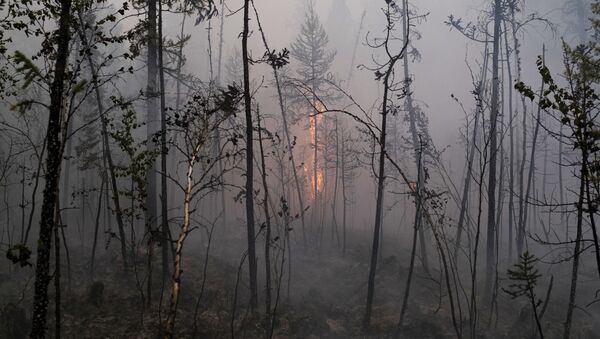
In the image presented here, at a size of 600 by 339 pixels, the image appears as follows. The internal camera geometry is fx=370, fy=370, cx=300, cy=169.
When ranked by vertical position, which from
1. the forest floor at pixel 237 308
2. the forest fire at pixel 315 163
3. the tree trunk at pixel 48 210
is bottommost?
the forest floor at pixel 237 308

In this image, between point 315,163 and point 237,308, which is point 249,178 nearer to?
point 237,308

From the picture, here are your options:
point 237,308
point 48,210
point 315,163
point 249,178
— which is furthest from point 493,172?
point 315,163

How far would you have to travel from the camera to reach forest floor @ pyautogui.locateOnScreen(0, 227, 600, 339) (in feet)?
34.8

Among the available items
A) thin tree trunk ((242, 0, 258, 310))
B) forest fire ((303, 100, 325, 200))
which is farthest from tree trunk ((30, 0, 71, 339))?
forest fire ((303, 100, 325, 200))

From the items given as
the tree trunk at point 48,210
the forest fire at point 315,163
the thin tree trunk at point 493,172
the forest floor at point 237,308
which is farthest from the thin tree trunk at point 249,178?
the forest fire at point 315,163

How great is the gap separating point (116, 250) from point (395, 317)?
12063mm

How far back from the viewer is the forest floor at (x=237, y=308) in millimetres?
10617

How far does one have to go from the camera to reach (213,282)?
48.3ft

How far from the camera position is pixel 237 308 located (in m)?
13.2

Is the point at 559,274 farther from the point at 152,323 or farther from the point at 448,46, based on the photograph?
the point at 448,46

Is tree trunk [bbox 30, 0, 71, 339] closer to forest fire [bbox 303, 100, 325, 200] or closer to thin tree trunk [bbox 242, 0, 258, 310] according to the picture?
thin tree trunk [bbox 242, 0, 258, 310]

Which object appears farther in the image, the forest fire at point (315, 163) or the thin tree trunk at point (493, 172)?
the forest fire at point (315, 163)

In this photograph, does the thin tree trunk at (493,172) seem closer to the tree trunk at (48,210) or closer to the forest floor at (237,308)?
the forest floor at (237,308)

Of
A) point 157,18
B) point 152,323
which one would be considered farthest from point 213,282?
point 157,18
